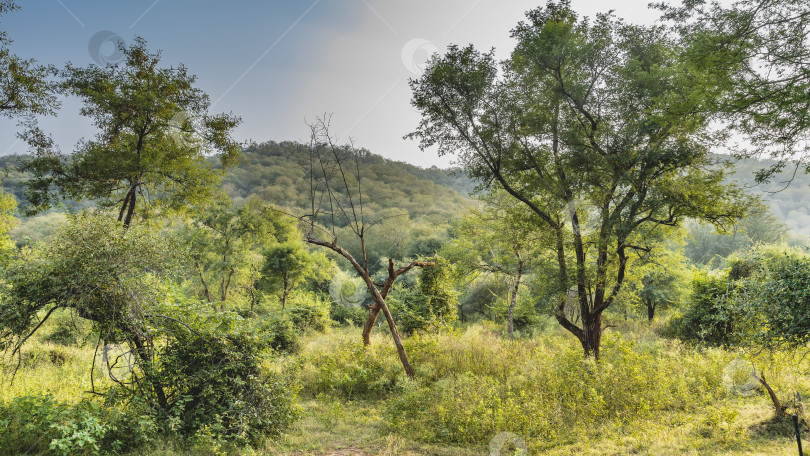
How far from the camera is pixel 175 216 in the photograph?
39.4 ft

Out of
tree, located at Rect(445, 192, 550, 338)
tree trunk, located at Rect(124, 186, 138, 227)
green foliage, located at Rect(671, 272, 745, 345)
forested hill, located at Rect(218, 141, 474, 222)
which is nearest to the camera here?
tree trunk, located at Rect(124, 186, 138, 227)

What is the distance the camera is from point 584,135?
10.1 metres

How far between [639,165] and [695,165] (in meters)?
1.19

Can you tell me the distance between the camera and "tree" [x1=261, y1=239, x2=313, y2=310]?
21.2 meters

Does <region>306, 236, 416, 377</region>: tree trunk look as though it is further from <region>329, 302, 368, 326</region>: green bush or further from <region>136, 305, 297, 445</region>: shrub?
<region>329, 302, 368, 326</region>: green bush

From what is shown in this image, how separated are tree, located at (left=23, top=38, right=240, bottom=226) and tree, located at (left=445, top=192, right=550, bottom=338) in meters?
8.94

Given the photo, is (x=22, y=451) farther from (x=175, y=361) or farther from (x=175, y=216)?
(x=175, y=216)

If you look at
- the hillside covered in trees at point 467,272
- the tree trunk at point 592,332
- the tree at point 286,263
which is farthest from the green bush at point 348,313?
the tree trunk at point 592,332

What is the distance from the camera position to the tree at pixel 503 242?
1149 cm

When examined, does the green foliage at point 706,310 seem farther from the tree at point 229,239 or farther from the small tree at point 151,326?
the tree at point 229,239

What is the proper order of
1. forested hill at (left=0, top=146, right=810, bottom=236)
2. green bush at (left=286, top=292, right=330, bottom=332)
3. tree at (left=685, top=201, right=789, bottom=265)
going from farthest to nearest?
forested hill at (left=0, top=146, right=810, bottom=236)
tree at (left=685, top=201, right=789, bottom=265)
green bush at (left=286, top=292, right=330, bottom=332)

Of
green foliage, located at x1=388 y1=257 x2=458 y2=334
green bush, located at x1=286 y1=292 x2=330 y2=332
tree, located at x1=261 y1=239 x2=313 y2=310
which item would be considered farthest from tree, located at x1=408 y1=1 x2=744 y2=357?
tree, located at x1=261 y1=239 x2=313 y2=310

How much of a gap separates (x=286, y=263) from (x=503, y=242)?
41.2ft

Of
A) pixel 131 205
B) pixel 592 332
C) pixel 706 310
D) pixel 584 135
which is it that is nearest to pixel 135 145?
pixel 131 205
